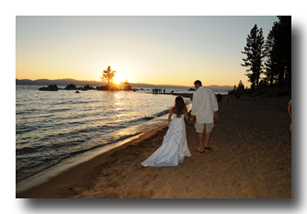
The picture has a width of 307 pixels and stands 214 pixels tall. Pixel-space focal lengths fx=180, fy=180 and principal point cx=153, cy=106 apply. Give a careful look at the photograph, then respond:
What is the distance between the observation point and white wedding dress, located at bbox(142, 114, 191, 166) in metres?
5.09

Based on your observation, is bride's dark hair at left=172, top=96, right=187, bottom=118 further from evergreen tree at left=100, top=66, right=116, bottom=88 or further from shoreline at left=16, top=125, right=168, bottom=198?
evergreen tree at left=100, top=66, right=116, bottom=88

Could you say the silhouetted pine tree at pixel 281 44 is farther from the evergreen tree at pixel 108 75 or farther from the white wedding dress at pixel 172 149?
the evergreen tree at pixel 108 75

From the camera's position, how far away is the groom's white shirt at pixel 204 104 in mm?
5430

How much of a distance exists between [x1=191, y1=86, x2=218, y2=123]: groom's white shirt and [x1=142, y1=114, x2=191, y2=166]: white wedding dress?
26.7 inches

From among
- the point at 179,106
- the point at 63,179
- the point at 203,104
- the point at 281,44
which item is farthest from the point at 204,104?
the point at 281,44

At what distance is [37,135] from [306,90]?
40.2 feet

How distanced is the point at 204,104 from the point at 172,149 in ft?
5.50

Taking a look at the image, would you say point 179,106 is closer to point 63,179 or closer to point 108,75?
point 63,179

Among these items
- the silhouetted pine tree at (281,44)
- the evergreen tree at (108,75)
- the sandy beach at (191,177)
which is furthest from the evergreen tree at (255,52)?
the evergreen tree at (108,75)

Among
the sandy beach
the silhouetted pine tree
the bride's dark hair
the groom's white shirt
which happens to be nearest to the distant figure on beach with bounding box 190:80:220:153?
the groom's white shirt

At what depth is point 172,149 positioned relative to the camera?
16.9 feet
